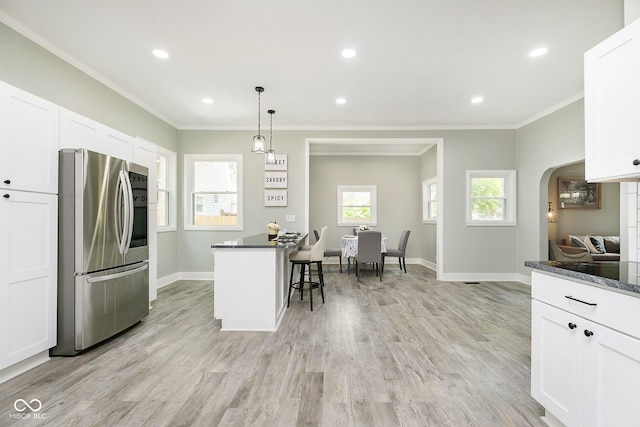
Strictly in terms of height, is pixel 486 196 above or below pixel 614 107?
below

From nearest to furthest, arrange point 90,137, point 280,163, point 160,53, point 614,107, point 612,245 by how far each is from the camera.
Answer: point 614,107, point 90,137, point 160,53, point 280,163, point 612,245

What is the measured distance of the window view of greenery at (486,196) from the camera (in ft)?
17.9

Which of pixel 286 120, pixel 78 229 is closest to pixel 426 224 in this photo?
pixel 286 120

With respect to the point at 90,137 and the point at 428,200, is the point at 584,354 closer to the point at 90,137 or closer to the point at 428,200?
the point at 90,137

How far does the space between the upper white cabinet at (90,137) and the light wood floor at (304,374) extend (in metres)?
1.92

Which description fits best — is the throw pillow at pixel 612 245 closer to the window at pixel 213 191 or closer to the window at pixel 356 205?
the window at pixel 356 205

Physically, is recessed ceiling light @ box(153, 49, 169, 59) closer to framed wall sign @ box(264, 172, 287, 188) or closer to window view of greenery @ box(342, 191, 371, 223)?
framed wall sign @ box(264, 172, 287, 188)

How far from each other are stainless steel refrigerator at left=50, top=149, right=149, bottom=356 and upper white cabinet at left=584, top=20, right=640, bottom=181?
3.67 metres

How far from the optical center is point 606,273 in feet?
4.45

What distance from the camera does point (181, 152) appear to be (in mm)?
5367

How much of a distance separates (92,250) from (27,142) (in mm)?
966

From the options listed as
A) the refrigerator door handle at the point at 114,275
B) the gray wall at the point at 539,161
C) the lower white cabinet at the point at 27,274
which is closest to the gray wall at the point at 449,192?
the gray wall at the point at 539,161

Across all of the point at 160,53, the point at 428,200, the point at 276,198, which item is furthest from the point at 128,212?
the point at 428,200

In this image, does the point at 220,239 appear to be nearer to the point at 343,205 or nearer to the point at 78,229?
the point at 78,229
